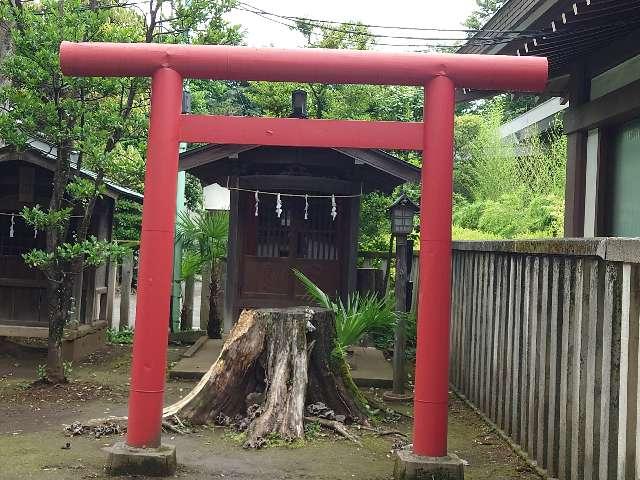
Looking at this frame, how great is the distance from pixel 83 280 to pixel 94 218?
1.02 metres

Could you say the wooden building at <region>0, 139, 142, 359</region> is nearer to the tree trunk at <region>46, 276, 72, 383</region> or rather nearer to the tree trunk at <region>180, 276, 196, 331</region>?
the tree trunk at <region>46, 276, 72, 383</region>

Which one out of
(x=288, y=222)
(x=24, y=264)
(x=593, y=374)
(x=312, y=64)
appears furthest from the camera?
(x=288, y=222)

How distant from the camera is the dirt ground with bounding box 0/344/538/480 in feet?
17.3

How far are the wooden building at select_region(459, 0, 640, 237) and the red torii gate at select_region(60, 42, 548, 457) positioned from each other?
3.85ft

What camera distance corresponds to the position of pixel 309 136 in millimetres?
5195

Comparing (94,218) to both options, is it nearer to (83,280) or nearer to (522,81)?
(83,280)

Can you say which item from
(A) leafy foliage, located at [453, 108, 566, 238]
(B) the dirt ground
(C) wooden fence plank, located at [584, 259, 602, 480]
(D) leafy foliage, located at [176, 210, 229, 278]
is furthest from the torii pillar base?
(A) leafy foliage, located at [453, 108, 566, 238]

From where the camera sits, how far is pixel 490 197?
76.7ft

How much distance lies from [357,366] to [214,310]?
11.4 feet

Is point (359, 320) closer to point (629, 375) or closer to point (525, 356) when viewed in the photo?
point (525, 356)

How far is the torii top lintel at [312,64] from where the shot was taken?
203 inches

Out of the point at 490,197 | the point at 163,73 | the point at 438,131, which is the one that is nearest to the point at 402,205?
the point at 438,131

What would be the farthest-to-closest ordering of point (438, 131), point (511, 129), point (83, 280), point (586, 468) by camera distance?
point (511, 129)
point (83, 280)
point (438, 131)
point (586, 468)

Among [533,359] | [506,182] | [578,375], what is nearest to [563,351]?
[578,375]
